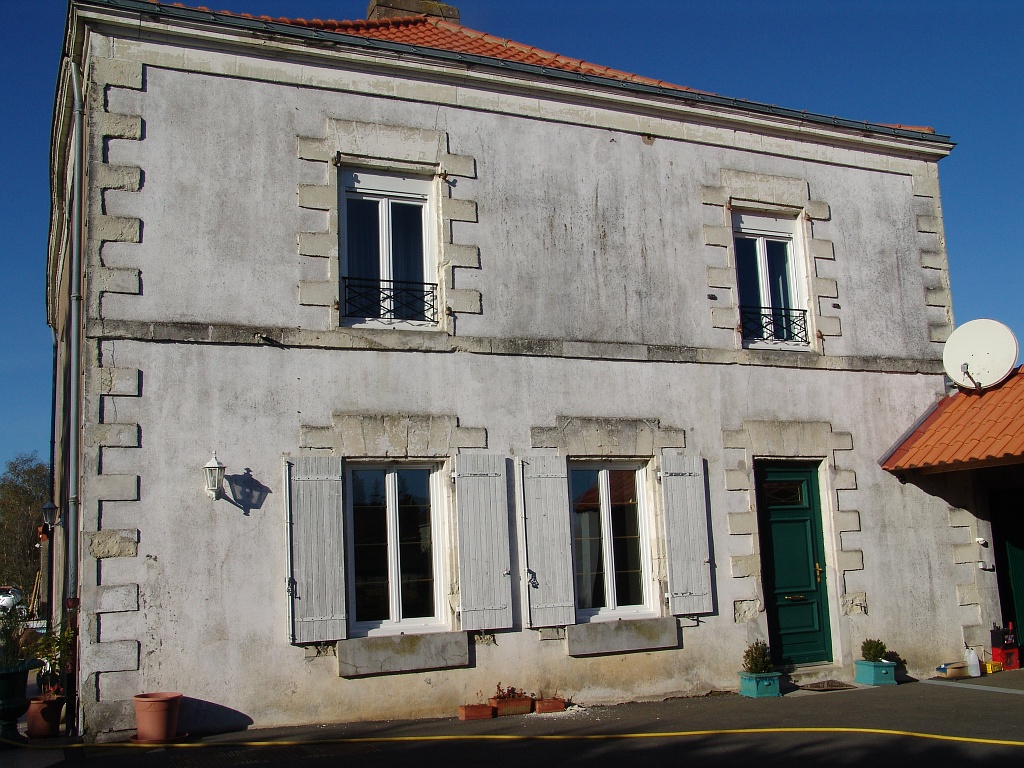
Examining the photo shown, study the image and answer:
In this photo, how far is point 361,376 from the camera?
26.3 ft

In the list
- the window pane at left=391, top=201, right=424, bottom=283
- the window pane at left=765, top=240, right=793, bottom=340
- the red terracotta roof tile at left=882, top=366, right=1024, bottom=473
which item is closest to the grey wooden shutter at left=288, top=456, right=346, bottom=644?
the window pane at left=391, top=201, right=424, bottom=283

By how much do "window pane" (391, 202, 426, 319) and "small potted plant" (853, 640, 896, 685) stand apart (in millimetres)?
5309

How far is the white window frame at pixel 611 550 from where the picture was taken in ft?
28.2

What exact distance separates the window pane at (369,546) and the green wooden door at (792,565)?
374cm

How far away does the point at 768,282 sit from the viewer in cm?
1002

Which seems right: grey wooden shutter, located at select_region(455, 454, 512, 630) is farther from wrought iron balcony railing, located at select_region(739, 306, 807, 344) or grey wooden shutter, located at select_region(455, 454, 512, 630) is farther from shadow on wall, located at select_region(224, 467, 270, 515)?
wrought iron balcony railing, located at select_region(739, 306, 807, 344)

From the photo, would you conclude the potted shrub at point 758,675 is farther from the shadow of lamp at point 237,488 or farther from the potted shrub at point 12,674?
the potted shrub at point 12,674

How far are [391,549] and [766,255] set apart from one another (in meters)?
5.01

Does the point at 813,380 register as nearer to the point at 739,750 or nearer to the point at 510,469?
the point at 510,469

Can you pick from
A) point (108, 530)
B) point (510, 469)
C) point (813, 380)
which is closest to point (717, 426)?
point (813, 380)

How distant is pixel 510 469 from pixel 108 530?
127 inches

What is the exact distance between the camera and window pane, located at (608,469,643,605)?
8.80 meters

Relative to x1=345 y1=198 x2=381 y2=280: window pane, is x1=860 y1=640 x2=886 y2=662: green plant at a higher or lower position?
lower

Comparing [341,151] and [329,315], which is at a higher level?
[341,151]
